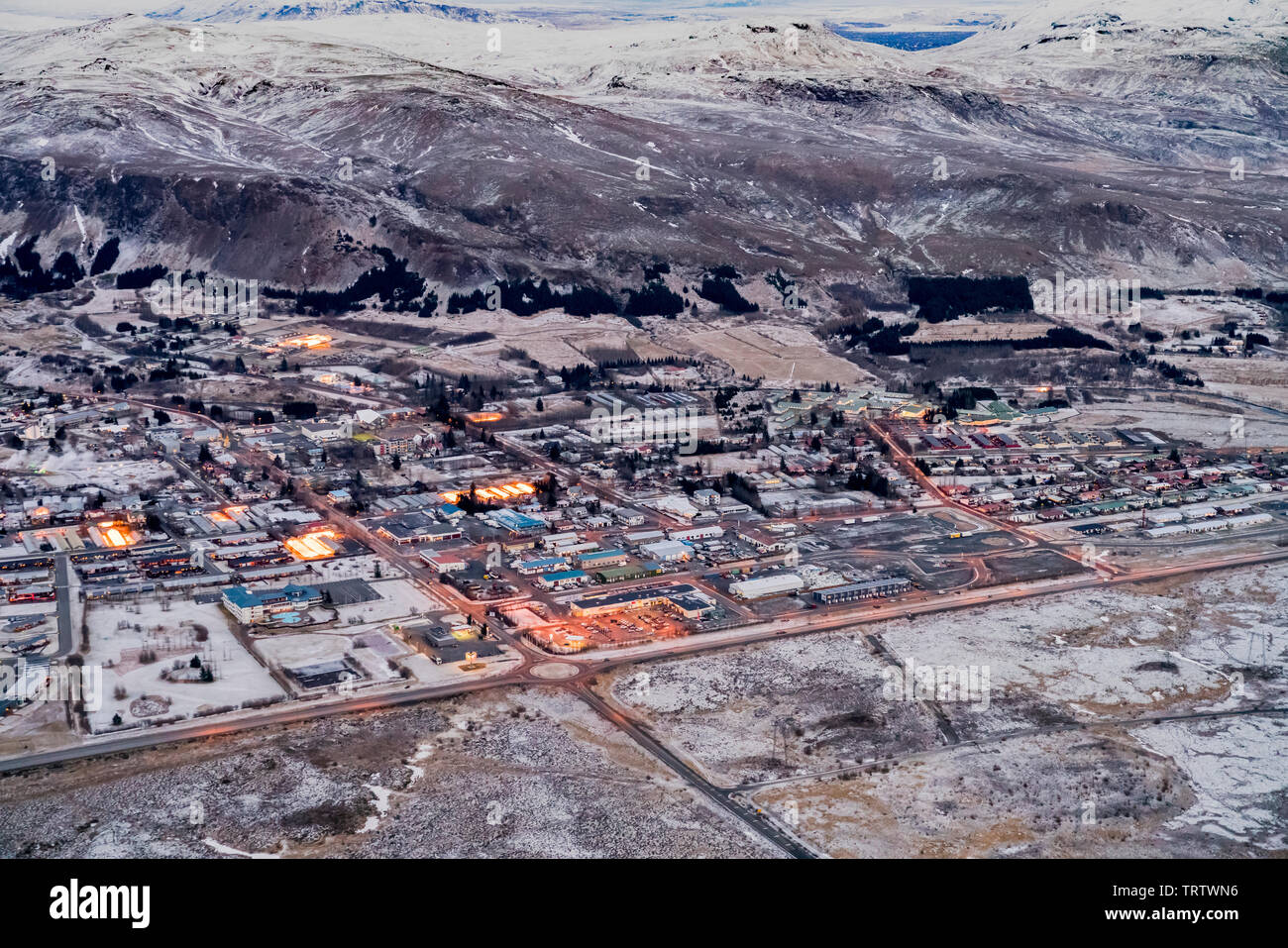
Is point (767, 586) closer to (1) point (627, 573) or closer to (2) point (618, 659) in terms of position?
(1) point (627, 573)

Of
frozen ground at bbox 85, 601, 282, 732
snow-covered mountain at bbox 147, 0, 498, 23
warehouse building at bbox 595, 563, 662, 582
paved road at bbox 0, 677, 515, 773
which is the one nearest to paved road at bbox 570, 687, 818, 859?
paved road at bbox 0, 677, 515, 773

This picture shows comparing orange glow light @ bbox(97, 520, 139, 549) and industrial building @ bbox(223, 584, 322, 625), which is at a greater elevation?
industrial building @ bbox(223, 584, 322, 625)

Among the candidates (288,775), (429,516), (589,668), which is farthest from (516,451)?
(288,775)

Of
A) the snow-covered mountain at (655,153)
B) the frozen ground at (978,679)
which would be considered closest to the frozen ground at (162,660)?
the frozen ground at (978,679)

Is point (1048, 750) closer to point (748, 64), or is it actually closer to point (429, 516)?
point (429, 516)

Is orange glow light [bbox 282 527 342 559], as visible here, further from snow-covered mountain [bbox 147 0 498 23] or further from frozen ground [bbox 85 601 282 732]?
snow-covered mountain [bbox 147 0 498 23]

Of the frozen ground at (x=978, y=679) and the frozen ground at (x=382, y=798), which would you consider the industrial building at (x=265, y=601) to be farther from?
the frozen ground at (x=978, y=679)
